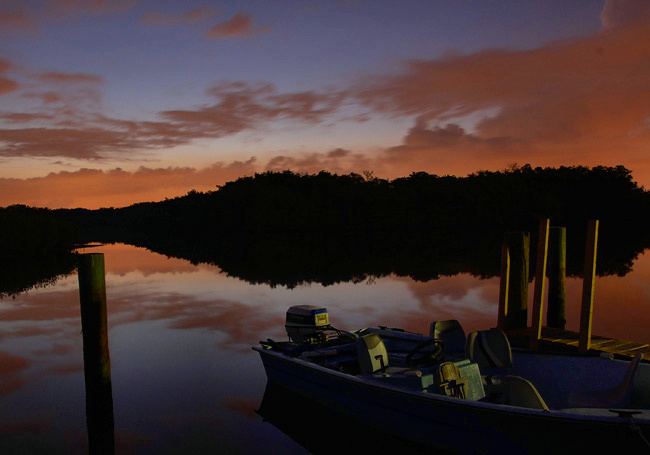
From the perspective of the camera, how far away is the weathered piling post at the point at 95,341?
10.5 metres

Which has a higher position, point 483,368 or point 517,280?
point 517,280

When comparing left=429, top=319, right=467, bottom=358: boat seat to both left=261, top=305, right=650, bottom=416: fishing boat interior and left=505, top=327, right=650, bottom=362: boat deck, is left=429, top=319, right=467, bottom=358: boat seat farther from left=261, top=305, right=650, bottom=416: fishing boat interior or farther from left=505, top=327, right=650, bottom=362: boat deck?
left=505, top=327, right=650, bottom=362: boat deck

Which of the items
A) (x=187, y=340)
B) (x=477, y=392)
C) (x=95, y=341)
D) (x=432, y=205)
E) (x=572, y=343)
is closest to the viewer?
(x=477, y=392)

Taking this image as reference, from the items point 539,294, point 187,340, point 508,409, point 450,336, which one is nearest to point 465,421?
point 508,409

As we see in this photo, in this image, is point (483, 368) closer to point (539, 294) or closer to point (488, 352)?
point (488, 352)

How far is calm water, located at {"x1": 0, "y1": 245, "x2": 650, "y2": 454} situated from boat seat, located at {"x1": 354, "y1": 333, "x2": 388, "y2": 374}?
193 centimetres

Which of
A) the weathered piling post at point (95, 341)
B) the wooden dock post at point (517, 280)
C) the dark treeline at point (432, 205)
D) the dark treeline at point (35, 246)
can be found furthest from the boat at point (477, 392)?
the dark treeline at point (432, 205)

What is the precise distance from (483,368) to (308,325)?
13.9 ft

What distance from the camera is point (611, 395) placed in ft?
26.8

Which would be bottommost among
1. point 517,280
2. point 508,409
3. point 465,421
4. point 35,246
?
point 465,421

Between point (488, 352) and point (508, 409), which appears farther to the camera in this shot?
point (488, 352)

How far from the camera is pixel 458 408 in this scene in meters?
7.77

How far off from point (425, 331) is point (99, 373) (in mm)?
11173

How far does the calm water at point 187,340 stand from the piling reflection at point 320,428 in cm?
33
